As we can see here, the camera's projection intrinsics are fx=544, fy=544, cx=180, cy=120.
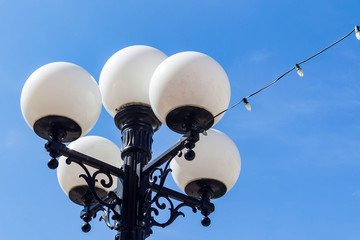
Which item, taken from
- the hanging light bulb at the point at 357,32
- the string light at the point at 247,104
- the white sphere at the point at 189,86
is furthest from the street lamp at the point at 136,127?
the hanging light bulb at the point at 357,32

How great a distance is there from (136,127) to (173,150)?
2.01 ft

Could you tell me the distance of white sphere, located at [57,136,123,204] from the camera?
4.94 m

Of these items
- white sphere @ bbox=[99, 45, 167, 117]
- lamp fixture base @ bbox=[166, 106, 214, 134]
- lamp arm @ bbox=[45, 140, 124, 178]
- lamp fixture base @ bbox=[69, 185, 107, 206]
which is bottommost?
lamp arm @ bbox=[45, 140, 124, 178]

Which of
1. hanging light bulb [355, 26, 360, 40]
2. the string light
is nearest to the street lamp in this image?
the string light

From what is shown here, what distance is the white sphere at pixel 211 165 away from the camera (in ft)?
15.5

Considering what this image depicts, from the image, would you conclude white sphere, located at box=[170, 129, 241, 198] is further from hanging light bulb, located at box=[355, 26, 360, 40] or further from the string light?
hanging light bulb, located at box=[355, 26, 360, 40]

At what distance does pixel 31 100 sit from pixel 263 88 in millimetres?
1782

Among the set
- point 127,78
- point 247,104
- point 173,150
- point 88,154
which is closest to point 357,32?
point 247,104

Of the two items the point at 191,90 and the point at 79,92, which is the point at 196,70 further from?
the point at 79,92

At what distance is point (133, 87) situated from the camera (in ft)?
15.2

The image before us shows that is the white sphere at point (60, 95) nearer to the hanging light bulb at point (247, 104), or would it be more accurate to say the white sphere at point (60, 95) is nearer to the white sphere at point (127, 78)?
the white sphere at point (127, 78)

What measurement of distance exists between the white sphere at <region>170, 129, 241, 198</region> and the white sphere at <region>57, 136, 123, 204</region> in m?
0.68

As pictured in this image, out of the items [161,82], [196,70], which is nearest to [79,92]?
[161,82]

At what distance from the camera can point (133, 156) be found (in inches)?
172
